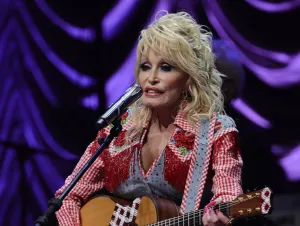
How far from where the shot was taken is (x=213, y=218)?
285cm

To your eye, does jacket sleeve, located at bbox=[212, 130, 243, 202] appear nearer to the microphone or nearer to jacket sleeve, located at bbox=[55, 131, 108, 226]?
the microphone

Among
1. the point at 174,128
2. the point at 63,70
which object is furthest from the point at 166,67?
the point at 63,70

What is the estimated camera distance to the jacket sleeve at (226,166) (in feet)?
10.0

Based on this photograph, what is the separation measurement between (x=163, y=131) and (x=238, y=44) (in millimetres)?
1245

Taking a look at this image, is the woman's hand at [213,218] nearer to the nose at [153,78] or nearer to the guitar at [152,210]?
the guitar at [152,210]

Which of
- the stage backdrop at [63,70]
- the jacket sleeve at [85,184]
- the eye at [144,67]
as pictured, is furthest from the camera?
the stage backdrop at [63,70]

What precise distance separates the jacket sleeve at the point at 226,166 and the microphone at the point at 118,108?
0.46 metres

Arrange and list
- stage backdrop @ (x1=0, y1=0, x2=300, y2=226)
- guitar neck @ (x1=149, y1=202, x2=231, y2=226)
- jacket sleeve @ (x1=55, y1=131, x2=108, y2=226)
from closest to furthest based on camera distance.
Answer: guitar neck @ (x1=149, y1=202, x2=231, y2=226) < jacket sleeve @ (x1=55, y1=131, x2=108, y2=226) < stage backdrop @ (x1=0, y1=0, x2=300, y2=226)

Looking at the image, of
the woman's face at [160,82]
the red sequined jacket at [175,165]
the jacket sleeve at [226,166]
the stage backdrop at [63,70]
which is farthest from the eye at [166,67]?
the stage backdrop at [63,70]

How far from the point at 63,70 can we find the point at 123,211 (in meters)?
2.33

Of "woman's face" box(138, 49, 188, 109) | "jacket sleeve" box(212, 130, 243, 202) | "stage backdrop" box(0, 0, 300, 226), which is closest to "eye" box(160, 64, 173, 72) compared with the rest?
"woman's face" box(138, 49, 188, 109)

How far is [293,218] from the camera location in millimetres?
4172

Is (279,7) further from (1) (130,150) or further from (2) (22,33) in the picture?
(2) (22,33)

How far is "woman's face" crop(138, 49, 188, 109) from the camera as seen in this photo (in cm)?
329
